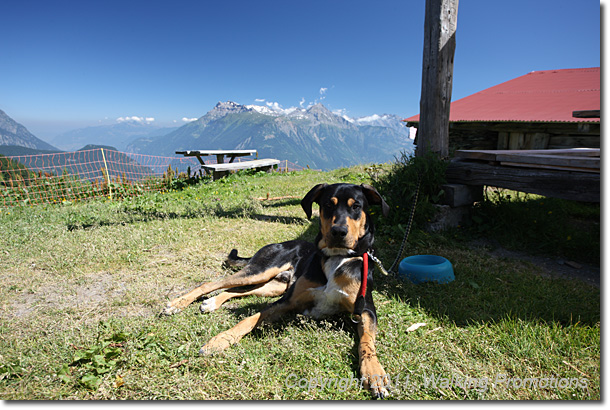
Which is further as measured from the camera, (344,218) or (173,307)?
(173,307)

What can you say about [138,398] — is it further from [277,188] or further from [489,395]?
[277,188]

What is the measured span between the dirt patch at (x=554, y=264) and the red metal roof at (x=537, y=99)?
5619 millimetres

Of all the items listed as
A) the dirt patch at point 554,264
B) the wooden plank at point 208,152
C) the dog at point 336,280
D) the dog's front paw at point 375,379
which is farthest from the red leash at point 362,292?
the wooden plank at point 208,152

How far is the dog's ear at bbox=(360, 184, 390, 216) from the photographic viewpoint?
111 inches

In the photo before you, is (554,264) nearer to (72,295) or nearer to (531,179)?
(531,179)

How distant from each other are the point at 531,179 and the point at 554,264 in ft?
3.59

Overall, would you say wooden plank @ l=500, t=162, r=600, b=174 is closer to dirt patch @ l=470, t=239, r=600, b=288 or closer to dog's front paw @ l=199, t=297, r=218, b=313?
dirt patch @ l=470, t=239, r=600, b=288

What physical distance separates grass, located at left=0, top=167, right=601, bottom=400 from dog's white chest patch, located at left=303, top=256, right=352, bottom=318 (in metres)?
0.11

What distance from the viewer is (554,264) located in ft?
13.6

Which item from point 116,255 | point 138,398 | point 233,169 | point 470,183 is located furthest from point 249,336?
point 233,169

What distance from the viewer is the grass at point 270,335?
2.08m

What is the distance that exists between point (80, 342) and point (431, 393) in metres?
2.52

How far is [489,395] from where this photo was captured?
200cm

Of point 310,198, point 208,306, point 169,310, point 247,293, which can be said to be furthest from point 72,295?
point 310,198
